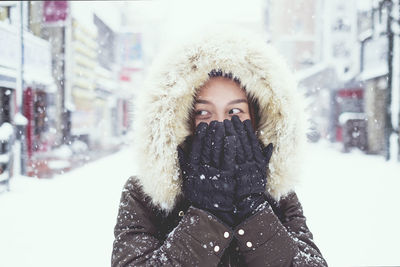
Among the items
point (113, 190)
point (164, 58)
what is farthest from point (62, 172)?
point (164, 58)

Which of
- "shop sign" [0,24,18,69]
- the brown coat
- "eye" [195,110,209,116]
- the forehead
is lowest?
the brown coat

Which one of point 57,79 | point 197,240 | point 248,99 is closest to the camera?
point 197,240

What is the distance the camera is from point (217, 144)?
117 cm

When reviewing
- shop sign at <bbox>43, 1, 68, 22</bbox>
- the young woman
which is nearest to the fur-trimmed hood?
the young woman

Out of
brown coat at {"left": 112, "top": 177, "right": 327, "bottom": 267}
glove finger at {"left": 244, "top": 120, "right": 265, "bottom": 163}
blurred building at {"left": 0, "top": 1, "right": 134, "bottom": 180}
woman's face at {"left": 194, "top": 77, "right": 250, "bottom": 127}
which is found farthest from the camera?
blurred building at {"left": 0, "top": 1, "right": 134, "bottom": 180}

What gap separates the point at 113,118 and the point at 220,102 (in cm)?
2183

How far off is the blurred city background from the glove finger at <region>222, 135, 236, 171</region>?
1.64 feet

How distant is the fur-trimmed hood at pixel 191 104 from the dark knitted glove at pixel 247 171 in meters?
0.22

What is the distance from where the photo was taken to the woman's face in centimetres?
138

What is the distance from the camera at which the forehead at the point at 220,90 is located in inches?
55.9

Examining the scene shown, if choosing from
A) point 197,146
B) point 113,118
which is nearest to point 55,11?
point 197,146

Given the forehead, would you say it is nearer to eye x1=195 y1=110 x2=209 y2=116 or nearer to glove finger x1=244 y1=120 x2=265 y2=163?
eye x1=195 y1=110 x2=209 y2=116

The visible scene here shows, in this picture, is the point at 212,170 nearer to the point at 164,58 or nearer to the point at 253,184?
the point at 253,184

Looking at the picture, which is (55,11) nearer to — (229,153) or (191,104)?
(191,104)
